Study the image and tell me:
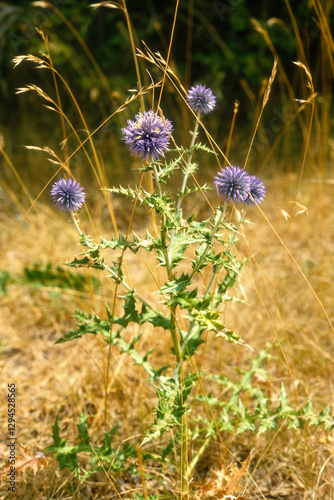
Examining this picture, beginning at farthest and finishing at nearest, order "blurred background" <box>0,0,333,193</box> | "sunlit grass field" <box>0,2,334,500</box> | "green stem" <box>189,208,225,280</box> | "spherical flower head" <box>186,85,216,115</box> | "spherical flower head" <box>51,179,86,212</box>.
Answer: "blurred background" <box>0,0,333,193</box>, "sunlit grass field" <box>0,2,334,500</box>, "spherical flower head" <box>186,85,216,115</box>, "spherical flower head" <box>51,179,86,212</box>, "green stem" <box>189,208,225,280</box>

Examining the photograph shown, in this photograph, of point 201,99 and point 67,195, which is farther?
point 201,99

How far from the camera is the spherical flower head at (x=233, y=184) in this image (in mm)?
1394

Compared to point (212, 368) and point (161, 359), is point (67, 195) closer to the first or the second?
point (161, 359)

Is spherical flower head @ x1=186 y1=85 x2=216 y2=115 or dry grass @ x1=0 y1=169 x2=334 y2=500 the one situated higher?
spherical flower head @ x1=186 y1=85 x2=216 y2=115

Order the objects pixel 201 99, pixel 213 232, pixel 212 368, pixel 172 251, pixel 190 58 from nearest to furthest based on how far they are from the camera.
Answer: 1. pixel 213 232
2. pixel 172 251
3. pixel 201 99
4. pixel 212 368
5. pixel 190 58

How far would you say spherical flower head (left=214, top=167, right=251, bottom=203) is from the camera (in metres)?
1.39

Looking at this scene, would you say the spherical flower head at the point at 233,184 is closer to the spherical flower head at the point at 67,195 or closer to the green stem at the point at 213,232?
the green stem at the point at 213,232

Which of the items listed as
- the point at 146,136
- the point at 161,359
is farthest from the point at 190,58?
the point at 146,136

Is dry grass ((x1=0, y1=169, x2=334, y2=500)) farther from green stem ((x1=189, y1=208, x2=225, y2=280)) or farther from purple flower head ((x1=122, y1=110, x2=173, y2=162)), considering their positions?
purple flower head ((x1=122, y1=110, x2=173, y2=162))

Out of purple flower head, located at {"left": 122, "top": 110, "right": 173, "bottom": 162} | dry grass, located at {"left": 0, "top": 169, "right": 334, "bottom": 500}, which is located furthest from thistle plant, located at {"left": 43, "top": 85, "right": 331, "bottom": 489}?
dry grass, located at {"left": 0, "top": 169, "right": 334, "bottom": 500}

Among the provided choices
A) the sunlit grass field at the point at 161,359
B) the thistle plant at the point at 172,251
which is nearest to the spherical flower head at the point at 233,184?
the thistle plant at the point at 172,251

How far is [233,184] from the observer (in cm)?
140

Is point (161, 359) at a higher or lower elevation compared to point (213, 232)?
lower

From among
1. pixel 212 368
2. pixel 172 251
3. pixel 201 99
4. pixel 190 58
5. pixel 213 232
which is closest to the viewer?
pixel 213 232
